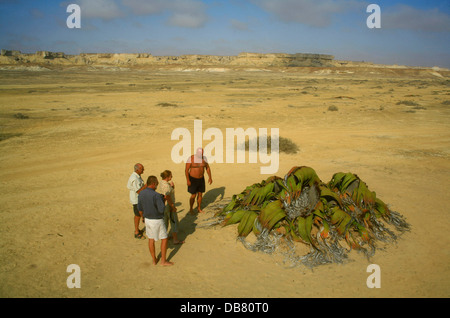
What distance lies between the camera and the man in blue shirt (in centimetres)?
451

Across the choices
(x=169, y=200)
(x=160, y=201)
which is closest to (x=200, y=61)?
(x=169, y=200)

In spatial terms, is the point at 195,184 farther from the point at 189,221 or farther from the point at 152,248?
the point at 152,248

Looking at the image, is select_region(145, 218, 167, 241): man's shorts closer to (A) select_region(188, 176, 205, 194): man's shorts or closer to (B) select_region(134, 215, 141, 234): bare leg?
(B) select_region(134, 215, 141, 234): bare leg

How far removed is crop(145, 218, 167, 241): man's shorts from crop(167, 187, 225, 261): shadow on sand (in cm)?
60

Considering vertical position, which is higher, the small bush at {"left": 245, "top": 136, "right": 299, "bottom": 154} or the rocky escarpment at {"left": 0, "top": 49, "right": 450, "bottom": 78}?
the rocky escarpment at {"left": 0, "top": 49, "right": 450, "bottom": 78}

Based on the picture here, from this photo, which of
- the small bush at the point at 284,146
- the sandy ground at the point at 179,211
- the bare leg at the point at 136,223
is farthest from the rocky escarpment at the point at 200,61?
the bare leg at the point at 136,223

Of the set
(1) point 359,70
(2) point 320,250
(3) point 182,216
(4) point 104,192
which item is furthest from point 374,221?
(1) point 359,70

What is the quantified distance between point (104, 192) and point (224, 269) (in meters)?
4.61

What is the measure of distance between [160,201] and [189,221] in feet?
6.78

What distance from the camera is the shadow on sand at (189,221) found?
545cm

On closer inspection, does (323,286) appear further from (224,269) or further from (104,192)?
(104,192)

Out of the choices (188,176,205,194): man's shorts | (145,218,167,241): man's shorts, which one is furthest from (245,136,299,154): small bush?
(145,218,167,241): man's shorts

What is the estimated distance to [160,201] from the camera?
14.8 ft
